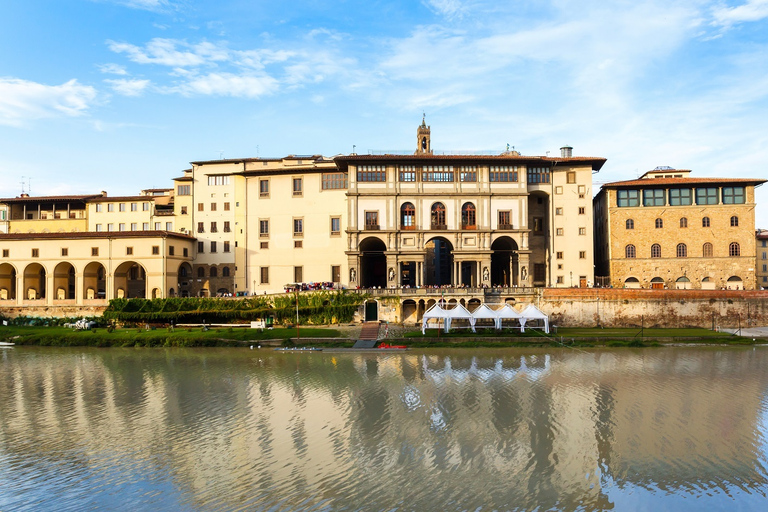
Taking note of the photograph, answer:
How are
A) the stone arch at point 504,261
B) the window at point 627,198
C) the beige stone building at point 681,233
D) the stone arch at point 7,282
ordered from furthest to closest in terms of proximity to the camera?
1. the stone arch at point 7,282
2. the window at point 627,198
3. the beige stone building at point 681,233
4. the stone arch at point 504,261

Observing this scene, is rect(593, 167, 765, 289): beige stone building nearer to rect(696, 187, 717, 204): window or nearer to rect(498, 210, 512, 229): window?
rect(696, 187, 717, 204): window

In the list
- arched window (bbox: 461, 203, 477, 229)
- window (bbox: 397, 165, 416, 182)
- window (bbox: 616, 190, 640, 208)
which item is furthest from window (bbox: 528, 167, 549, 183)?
window (bbox: 397, 165, 416, 182)

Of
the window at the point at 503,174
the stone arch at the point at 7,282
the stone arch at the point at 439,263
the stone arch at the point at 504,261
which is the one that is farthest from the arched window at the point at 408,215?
the stone arch at the point at 7,282

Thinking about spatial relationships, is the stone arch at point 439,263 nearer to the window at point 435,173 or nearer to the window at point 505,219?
the window at point 505,219

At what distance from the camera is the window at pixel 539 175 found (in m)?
55.2

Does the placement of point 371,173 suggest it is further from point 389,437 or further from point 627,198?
point 389,437

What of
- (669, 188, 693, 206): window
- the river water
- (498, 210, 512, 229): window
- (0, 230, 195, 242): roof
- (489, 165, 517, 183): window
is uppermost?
(489, 165, 517, 183): window

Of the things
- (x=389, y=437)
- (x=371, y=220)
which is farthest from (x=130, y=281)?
(x=389, y=437)

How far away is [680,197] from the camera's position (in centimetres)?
5525

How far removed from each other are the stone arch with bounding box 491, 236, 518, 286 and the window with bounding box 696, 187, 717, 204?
20.4 m

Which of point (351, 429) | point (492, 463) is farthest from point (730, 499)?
point (351, 429)

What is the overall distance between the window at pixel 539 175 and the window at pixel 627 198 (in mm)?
8165

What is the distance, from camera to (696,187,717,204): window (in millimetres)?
54812

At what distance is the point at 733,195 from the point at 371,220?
38.5 meters
